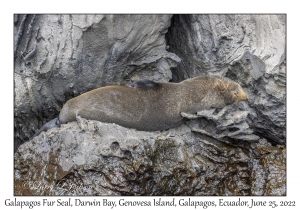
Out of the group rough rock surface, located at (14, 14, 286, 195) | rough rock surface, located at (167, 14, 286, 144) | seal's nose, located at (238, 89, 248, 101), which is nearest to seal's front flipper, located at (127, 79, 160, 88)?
rough rock surface, located at (14, 14, 286, 195)

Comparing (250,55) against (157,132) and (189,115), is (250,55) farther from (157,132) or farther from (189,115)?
(157,132)

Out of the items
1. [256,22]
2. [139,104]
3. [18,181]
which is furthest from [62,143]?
[256,22]

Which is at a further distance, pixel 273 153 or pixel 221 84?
pixel 221 84

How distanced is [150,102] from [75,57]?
1.64 m

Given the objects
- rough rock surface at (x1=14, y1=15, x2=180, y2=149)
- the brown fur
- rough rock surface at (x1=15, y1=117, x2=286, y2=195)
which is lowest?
rough rock surface at (x1=15, y1=117, x2=286, y2=195)

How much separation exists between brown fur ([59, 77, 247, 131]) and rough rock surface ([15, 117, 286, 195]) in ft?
1.08

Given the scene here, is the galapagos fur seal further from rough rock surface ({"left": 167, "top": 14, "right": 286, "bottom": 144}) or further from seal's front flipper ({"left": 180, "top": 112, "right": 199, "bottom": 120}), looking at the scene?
rough rock surface ({"left": 167, "top": 14, "right": 286, "bottom": 144})

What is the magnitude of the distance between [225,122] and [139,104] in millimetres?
1473

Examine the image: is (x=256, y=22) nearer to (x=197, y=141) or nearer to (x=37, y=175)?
(x=197, y=141)

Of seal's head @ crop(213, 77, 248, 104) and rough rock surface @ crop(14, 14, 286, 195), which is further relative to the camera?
seal's head @ crop(213, 77, 248, 104)

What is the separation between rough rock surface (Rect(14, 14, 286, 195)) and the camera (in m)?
6.94

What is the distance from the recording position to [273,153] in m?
7.95

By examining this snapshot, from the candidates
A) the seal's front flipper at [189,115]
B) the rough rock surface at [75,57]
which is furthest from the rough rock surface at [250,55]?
the seal's front flipper at [189,115]

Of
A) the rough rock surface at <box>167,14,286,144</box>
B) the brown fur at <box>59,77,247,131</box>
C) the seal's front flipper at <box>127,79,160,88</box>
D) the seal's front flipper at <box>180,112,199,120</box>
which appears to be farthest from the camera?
the rough rock surface at <box>167,14,286,144</box>
